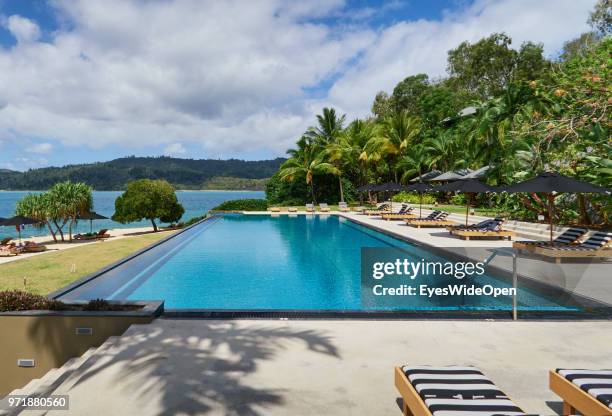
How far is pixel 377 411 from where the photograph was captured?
3506 millimetres

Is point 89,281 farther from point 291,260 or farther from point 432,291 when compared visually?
point 432,291

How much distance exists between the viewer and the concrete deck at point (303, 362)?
142 inches

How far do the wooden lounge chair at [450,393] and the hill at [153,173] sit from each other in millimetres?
148440

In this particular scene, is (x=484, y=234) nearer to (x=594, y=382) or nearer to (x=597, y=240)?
(x=597, y=240)

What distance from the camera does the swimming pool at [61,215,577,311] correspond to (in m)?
8.05

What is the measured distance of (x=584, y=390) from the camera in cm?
311

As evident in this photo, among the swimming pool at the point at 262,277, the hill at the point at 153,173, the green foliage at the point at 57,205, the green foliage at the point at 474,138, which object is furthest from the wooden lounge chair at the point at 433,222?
the hill at the point at 153,173

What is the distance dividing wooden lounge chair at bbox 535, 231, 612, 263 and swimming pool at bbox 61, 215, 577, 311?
2.68 meters

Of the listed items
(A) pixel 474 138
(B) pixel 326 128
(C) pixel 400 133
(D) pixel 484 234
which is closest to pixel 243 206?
(B) pixel 326 128

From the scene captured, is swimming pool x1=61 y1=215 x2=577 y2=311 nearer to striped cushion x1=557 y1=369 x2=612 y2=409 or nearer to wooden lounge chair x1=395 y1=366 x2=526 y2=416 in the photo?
wooden lounge chair x1=395 y1=366 x2=526 y2=416

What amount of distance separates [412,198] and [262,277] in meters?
24.1

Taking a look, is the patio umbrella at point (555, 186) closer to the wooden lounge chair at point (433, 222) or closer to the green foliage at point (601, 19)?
the wooden lounge chair at point (433, 222)

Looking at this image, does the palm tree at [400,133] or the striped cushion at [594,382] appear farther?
the palm tree at [400,133]

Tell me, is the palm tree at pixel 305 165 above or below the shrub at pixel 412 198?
above
